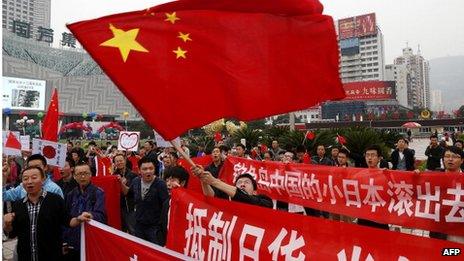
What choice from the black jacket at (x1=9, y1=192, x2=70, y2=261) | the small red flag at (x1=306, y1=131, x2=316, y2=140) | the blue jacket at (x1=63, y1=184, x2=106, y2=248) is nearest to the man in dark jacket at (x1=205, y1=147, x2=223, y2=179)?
the blue jacket at (x1=63, y1=184, x2=106, y2=248)

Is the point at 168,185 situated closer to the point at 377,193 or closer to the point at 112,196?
the point at 112,196

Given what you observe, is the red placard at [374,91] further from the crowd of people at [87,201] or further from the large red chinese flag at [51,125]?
the crowd of people at [87,201]

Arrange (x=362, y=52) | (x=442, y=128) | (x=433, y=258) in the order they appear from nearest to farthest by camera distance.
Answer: (x=433, y=258)
(x=442, y=128)
(x=362, y=52)

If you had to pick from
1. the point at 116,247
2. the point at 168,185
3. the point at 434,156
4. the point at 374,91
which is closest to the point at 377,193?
the point at 168,185

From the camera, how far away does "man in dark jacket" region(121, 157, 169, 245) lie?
4.43 meters

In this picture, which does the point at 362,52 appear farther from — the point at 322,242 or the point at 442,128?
the point at 322,242

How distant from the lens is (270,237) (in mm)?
2611

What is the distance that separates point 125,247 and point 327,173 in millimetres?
3001

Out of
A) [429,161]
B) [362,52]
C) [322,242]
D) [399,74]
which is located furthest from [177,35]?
[399,74]

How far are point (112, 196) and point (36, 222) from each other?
2.35 m

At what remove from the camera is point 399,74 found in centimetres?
13300

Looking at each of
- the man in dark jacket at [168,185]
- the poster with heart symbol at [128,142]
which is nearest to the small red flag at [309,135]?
the poster with heart symbol at [128,142]

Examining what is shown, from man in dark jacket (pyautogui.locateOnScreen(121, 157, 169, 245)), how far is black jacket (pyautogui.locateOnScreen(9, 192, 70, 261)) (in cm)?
115

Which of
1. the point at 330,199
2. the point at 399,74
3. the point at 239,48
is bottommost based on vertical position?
the point at 330,199
